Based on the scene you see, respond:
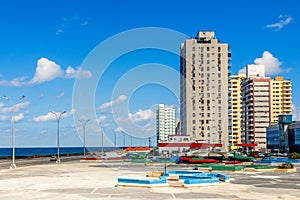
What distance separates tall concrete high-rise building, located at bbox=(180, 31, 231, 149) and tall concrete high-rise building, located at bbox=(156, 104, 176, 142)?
119 feet

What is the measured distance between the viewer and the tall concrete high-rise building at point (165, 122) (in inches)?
7316

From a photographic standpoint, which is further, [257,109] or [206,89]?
[257,109]

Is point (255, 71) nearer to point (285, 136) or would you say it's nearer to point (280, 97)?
point (280, 97)

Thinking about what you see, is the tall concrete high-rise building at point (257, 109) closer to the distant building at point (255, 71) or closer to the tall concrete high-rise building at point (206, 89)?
the distant building at point (255, 71)

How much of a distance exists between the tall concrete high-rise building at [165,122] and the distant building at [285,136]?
5266 centimetres

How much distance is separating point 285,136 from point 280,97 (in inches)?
2493

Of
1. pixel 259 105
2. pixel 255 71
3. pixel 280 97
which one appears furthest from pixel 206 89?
pixel 280 97

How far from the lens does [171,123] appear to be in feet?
636

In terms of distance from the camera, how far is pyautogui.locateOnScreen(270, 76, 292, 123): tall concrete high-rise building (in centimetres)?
18932

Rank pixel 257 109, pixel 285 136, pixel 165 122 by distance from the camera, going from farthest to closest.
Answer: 1. pixel 165 122
2. pixel 257 109
3. pixel 285 136

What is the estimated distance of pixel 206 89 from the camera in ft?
479

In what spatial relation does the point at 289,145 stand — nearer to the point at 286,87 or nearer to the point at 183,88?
the point at 183,88

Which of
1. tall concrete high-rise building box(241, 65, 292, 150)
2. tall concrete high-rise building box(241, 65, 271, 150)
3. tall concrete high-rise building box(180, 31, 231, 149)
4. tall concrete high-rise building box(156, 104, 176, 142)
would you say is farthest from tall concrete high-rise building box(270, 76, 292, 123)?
tall concrete high-rise building box(180, 31, 231, 149)

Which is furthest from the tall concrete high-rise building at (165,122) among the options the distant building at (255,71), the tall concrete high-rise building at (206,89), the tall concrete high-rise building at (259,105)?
the distant building at (255,71)
